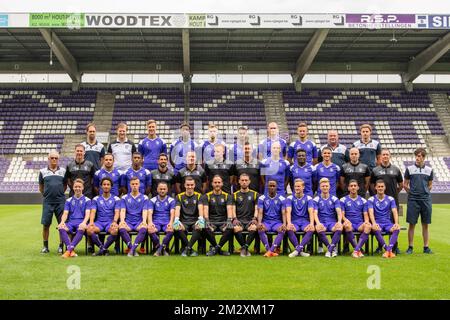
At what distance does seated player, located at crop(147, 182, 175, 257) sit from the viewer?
838cm

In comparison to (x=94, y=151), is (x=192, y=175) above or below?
below

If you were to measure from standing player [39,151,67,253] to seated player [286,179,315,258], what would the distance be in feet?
12.6

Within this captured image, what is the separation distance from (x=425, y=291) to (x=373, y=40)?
2128 centimetres

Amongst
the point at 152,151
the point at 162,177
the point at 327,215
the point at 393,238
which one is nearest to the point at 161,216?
the point at 162,177

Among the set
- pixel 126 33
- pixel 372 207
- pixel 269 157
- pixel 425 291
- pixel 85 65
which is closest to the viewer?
pixel 425 291

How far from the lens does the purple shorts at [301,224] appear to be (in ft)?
28.0

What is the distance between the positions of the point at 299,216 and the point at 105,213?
10.4ft

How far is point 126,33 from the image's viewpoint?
78.3 ft

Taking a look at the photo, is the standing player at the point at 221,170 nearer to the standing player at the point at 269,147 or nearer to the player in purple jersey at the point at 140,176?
the standing player at the point at 269,147

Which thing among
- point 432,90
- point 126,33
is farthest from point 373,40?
point 126,33

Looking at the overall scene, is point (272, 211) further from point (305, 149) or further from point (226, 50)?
point (226, 50)

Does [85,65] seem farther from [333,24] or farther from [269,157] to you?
[269,157]

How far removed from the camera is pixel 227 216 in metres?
8.68

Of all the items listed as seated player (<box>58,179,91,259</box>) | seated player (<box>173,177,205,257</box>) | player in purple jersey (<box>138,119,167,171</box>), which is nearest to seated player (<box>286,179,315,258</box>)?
seated player (<box>173,177,205,257</box>)
